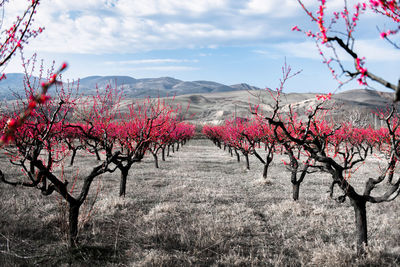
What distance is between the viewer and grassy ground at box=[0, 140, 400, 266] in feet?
16.4

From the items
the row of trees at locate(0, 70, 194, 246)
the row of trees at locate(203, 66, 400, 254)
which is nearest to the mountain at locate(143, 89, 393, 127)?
the row of trees at locate(203, 66, 400, 254)

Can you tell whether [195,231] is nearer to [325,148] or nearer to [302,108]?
[325,148]

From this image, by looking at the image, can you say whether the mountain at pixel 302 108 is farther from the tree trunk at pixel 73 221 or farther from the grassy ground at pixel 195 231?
the tree trunk at pixel 73 221

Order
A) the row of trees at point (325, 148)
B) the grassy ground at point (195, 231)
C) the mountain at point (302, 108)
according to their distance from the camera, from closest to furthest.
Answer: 1. the grassy ground at point (195, 231)
2. the row of trees at point (325, 148)
3. the mountain at point (302, 108)

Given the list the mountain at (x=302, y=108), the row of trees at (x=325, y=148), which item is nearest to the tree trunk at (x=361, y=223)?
the row of trees at (x=325, y=148)

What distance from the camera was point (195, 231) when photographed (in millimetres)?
6590

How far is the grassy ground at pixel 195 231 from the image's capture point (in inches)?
197

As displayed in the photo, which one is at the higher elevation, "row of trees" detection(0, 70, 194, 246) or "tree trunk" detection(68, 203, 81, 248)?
"row of trees" detection(0, 70, 194, 246)

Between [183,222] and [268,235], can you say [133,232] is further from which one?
[268,235]

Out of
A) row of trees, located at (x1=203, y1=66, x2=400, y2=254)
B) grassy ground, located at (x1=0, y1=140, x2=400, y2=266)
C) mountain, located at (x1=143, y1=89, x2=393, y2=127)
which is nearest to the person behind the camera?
grassy ground, located at (x1=0, y1=140, x2=400, y2=266)

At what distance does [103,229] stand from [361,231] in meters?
5.99

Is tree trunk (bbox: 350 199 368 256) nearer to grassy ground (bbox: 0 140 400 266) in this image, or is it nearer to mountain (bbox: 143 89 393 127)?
grassy ground (bbox: 0 140 400 266)

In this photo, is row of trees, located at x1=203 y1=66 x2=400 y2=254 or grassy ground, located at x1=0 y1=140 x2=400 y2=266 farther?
row of trees, located at x1=203 y1=66 x2=400 y2=254

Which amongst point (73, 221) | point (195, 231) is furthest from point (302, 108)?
point (73, 221)
